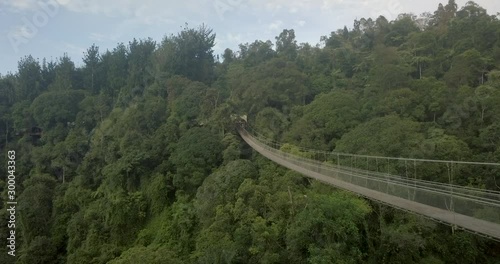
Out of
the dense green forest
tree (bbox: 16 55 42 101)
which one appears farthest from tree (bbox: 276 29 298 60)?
tree (bbox: 16 55 42 101)

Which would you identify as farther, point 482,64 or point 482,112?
point 482,64

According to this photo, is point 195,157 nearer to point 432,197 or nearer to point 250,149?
point 250,149

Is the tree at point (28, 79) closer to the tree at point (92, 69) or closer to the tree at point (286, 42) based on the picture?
the tree at point (92, 69)

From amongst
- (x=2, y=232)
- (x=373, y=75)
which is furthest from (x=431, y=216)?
(x=2, y=232)

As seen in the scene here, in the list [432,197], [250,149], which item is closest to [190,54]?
[250,149]

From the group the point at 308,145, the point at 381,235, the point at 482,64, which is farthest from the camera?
the point at 482,64

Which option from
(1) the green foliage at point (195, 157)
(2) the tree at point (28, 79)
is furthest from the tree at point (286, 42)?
(2) the tree at point (28, 79)

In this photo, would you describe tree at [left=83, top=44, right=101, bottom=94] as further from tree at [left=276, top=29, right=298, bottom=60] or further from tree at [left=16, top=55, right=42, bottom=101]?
tree at [left=276, top=29, right=298, bottom=60]

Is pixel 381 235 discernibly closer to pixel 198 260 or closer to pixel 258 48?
pixel 198 260

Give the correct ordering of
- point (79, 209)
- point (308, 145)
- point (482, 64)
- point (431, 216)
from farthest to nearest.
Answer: point (79, 209) → point (482, 64) → point (308, 145) → point (431, 216)
